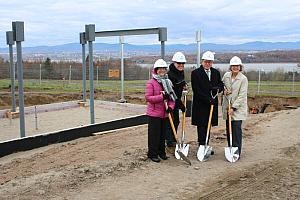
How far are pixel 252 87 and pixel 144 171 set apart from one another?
18088 millimetres

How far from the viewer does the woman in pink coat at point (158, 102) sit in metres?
6.25

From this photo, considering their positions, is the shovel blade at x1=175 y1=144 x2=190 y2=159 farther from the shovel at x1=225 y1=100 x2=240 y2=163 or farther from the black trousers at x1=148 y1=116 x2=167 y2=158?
the shovel at x1=225 y1=100 x2=240 y2=163

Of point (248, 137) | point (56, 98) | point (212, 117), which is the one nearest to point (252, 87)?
point (56, 98)

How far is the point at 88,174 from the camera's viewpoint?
18.9 ft

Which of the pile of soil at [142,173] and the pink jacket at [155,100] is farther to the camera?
the pink jacket at [155,100]

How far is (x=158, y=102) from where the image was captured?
6.28 m

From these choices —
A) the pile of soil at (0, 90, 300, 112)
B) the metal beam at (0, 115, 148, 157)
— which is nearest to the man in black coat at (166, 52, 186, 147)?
the metal beam at (0, 115, 148, 157)

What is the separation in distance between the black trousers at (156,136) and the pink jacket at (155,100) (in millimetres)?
91

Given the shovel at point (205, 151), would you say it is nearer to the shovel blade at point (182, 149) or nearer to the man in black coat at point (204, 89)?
the man in black coat at point (204, 89)

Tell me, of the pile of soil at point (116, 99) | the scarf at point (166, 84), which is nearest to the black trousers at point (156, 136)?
the scarf at point (166, 84)

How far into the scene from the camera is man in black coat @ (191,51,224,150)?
648 centimetres

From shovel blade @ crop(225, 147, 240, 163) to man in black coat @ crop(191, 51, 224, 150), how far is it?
1.37 ft

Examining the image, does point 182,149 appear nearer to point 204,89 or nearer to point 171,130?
point 171,130

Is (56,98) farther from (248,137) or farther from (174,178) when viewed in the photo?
(174,178)
